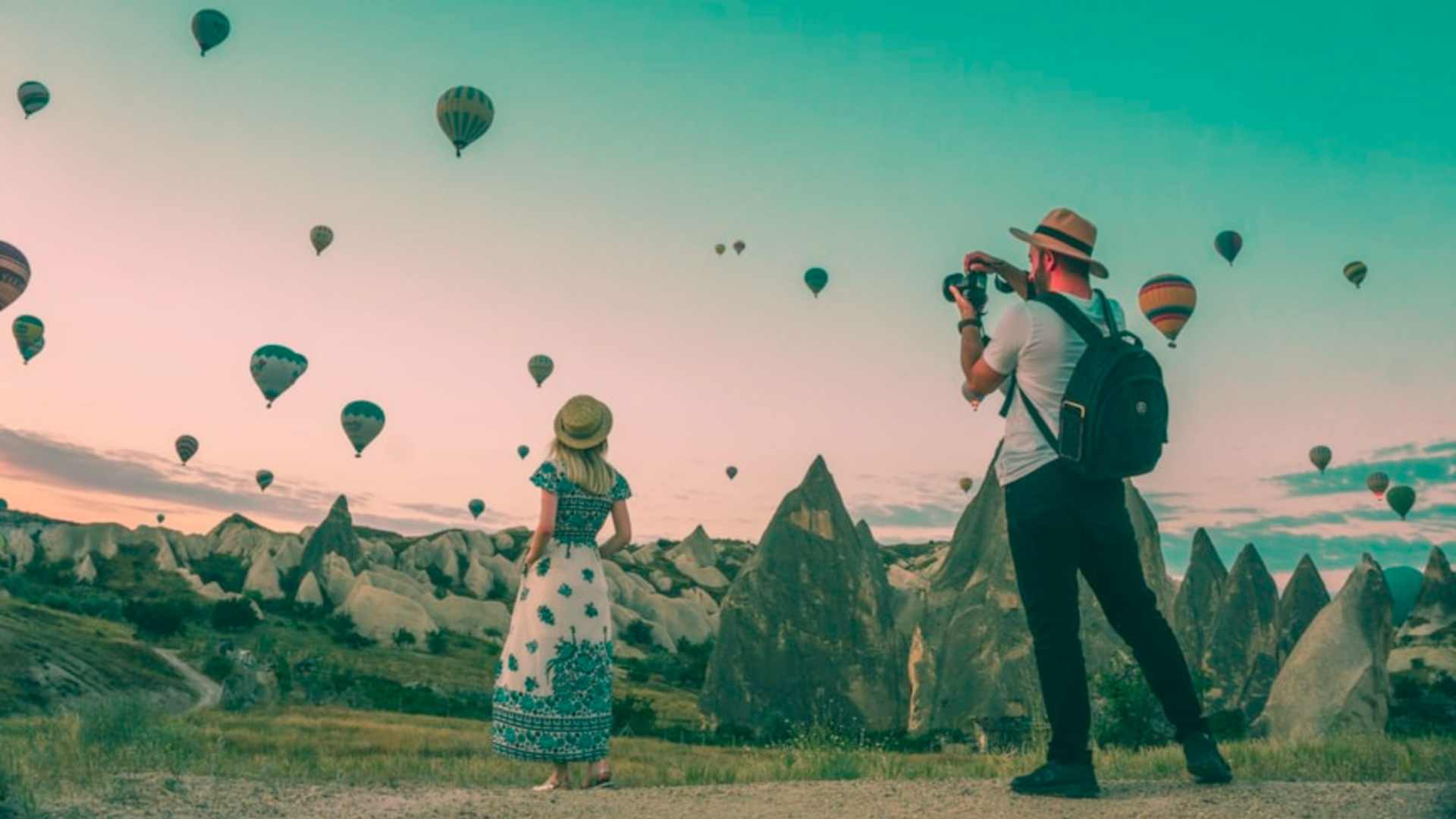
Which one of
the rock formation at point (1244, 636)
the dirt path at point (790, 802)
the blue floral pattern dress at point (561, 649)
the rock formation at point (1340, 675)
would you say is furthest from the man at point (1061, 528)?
the rock formation at point (1244, 636)

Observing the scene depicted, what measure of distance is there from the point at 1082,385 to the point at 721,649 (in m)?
47.7

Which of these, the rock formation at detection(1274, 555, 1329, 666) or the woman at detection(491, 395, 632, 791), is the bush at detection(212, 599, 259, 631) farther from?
the rock formation at detection(1274, 555, 1329, 666)

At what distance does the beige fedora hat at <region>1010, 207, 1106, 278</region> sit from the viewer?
5871 mm

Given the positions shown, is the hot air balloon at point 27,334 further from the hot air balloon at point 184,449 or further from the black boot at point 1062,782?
the black boot at point 1062,782

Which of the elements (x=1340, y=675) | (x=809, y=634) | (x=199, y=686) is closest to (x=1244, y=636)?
(x=809, y=634)

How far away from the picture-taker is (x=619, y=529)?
319 inches

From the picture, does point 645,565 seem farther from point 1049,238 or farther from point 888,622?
point 1049,238

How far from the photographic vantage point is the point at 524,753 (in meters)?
7.96

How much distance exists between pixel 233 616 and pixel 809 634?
2587 cm

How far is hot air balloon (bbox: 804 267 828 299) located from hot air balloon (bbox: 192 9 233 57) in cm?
2740

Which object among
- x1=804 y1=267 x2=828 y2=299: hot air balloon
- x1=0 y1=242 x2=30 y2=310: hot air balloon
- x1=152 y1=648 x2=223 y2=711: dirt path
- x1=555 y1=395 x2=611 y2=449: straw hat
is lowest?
x1=152 y1=648 x2=223 y2=711: dirt path

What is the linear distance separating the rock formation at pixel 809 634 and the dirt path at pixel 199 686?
74.3 feet

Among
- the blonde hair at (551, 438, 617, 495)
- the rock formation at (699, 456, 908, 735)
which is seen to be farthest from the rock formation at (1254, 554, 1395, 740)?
the blonde hair at (551, 438, 617, 495)

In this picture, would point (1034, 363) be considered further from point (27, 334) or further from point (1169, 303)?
point (27, 334)
